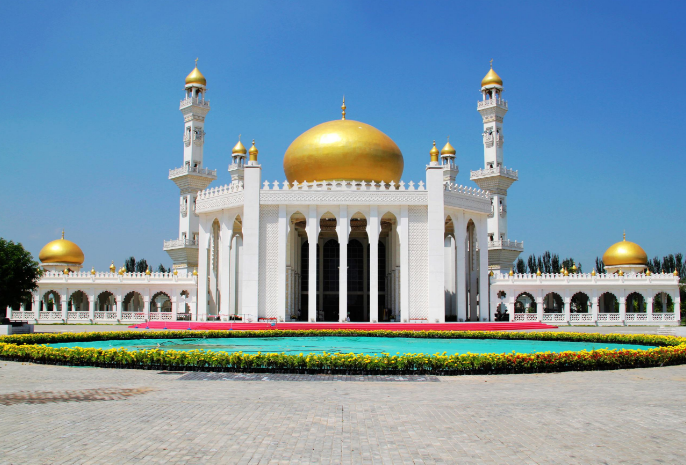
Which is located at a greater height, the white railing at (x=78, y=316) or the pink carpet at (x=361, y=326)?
the white railing at (x=78, y=316)

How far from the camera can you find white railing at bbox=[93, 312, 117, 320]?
34906 mm

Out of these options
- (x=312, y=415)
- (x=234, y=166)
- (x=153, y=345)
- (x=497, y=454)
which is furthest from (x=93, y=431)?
(x=234, y=166)

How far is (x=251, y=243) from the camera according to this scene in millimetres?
29125

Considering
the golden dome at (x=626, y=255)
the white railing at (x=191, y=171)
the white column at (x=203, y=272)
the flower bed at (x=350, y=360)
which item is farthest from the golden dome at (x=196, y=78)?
the flower bed at (x=350, y=360)

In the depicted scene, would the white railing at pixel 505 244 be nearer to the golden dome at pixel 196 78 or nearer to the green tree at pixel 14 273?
the golden dome at pixel 196 78

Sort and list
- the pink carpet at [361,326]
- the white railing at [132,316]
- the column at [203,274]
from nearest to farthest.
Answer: the pink carpet at [361,326] → the column at [203,274] → the white railing at [132,316]

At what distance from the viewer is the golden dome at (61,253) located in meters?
42.4

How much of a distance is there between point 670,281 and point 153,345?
95.0 ft

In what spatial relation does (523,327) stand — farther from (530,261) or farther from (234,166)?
(530,261)

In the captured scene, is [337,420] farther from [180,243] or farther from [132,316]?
[180,243]

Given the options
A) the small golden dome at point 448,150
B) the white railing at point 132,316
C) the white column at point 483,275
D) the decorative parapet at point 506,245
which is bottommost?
the white railing at point 132,316

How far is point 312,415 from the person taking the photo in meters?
7.65

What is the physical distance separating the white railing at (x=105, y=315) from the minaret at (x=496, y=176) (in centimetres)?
2359

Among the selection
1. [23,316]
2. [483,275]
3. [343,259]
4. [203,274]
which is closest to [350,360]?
[343,259]
